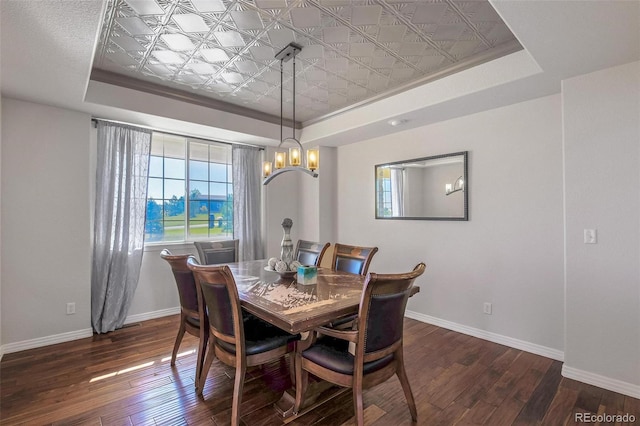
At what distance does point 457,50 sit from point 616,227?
1891mm

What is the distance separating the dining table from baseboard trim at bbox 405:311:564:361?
1.60 metres

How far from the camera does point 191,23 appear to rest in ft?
7.34

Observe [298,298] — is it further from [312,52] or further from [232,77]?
[232,77]

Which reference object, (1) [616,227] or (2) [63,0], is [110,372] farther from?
(1) [616,227]

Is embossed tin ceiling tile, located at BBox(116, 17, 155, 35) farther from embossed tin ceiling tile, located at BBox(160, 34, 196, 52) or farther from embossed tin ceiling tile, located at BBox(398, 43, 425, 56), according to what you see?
embossed tin ceiling tile, located at BBox(398, 43, 425, 56)

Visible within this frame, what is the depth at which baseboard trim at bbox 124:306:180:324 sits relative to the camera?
12.0 feet

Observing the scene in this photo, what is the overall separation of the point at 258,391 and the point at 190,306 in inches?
34.1

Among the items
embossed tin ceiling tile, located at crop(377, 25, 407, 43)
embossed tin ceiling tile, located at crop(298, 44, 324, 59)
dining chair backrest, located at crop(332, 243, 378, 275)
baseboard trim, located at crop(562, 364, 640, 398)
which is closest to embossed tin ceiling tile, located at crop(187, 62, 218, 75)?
embossed tin ceiling tile, located at crop(298, 44, 324, 59)

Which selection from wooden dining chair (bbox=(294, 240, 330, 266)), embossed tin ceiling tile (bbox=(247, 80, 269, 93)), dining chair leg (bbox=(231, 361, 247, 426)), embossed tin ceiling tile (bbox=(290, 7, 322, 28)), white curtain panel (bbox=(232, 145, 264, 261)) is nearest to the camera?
dining chair leg (bbox=(231, 361, 247, 426))

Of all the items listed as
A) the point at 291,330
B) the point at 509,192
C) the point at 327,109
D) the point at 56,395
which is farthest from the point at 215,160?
the point at 509,192

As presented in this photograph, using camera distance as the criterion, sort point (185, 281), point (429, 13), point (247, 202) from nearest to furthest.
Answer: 1. point (429, 13)
2. point (185, 281)
3. point (247, 202)

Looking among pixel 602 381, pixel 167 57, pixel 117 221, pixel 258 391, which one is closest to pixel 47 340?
pixel 117 221

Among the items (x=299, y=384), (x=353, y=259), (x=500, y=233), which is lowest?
(x=299, y=384)

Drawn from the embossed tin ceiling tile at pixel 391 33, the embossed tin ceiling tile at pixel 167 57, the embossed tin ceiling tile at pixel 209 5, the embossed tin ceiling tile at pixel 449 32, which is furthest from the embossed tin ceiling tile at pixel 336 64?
the embossed tin ceiling tile at pixel 167 57
